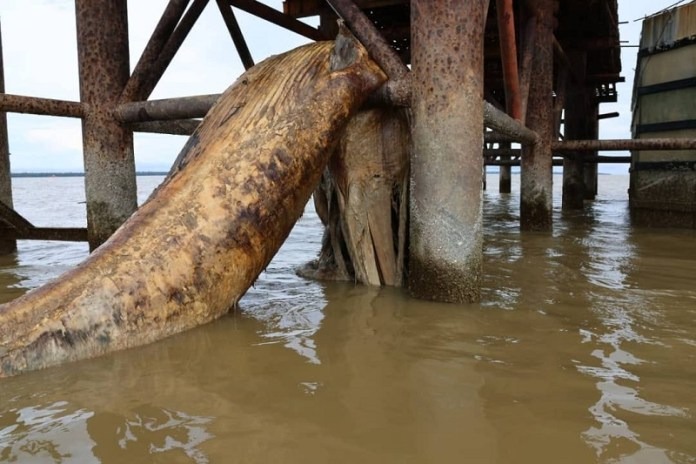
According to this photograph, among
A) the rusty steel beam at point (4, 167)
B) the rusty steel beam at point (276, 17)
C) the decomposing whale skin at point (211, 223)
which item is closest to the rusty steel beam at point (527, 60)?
the decomposing whale skin at point (211, 223)

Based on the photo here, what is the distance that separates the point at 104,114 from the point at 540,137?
185 inches

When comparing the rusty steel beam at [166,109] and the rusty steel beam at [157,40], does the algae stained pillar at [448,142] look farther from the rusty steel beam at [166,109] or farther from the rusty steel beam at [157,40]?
the rusty steel beam at [157,40]

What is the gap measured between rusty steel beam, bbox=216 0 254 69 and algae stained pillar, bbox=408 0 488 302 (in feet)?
9.19

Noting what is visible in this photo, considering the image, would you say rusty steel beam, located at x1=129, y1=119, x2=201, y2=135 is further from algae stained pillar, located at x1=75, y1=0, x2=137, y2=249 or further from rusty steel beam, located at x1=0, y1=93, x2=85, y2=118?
rusty steel beam, located at x1=0, y1=93, x2=85, y2=118

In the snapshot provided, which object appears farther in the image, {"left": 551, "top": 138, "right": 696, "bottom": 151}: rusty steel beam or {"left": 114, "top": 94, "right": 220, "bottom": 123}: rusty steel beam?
{"left": 551, "top": 138, "right": 696, "bottom": 151}: rusty steel beam

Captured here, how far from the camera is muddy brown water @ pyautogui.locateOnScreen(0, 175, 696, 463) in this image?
4.99 feet

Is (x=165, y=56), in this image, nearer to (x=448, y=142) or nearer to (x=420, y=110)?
(x=420, y=110)

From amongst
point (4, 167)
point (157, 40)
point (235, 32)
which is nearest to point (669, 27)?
point (235, 32)

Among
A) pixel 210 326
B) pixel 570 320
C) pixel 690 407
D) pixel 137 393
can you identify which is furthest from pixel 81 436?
pixel 570 320

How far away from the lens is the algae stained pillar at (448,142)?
3049 millimetres

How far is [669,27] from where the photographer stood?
25.4 feet

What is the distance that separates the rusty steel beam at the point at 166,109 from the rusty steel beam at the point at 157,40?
0.18 m

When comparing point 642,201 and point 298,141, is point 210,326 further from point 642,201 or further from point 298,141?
point 642,201

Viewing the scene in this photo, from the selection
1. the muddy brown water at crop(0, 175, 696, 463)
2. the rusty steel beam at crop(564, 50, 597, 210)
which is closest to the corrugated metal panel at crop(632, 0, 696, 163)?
the rusty steel beam at crop(564, 50, 597, 210)
